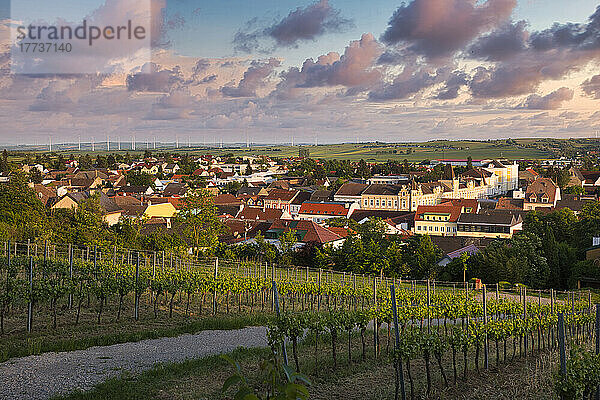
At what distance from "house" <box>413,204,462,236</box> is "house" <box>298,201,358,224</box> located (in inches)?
A: 402

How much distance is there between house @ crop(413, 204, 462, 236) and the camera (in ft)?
201

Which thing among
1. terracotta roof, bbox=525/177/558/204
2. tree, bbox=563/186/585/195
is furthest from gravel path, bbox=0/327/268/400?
tree, bbox=563/186/585/195

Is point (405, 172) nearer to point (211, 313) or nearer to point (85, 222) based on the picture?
point (85, 222)

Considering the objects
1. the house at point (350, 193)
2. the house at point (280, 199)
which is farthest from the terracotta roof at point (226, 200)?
the house at point (350, 193)

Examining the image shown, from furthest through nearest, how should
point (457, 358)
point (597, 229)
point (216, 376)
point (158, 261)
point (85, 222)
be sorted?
point (597, 229), point (85, 222), point (158, 261), point (457, 358), point (216, 376)

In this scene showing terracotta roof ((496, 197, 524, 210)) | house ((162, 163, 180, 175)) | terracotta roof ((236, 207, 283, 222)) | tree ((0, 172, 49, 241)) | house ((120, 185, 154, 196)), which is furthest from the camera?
house ((162, 163, 180, 175))

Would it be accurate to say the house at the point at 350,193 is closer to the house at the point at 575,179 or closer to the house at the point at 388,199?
the house at the point at 388,199

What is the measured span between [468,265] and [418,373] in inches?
999

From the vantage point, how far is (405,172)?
13775cm

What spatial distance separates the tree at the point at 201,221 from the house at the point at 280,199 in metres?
44.4

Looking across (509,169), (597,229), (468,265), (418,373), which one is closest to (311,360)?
(418,373)

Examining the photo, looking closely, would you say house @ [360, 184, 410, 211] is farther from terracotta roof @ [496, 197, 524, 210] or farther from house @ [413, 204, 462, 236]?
house @ [413, 204, 462, 236]

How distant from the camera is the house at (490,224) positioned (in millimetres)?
56125

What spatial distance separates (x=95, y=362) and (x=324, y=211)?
6176 cm
